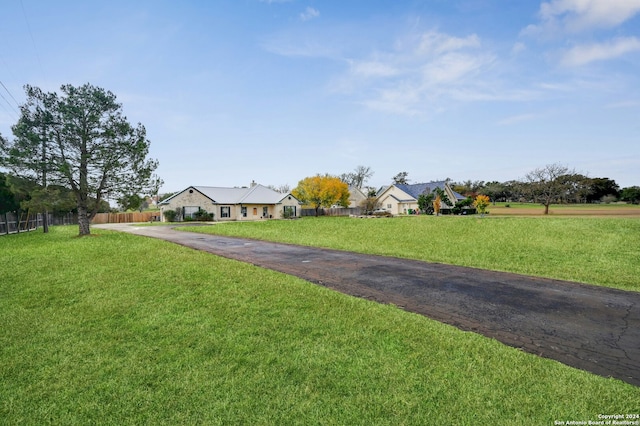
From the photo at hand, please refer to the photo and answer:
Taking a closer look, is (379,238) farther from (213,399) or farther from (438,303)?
(213,399)

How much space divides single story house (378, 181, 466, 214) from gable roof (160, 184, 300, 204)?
1961 cm

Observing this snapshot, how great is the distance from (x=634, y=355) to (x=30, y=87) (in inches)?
1093

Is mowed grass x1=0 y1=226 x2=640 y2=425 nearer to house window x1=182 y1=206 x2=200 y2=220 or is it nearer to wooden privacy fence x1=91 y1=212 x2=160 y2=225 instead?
house window x1=182 y1=206 x2=200 y2=220

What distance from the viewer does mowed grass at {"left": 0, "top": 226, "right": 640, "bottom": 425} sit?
2.80 m

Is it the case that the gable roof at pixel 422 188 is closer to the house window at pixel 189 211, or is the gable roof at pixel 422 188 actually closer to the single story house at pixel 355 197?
the single story house at pixel 355 197

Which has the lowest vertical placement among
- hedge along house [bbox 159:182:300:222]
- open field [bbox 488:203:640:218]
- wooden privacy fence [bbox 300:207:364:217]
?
open field [bbox 488:203:640:218]

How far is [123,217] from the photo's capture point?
50.5 metres

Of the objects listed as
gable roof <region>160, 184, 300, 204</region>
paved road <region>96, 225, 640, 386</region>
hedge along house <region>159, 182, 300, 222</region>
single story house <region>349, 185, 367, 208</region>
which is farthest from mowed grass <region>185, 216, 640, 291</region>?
single story house <region>349, 185, 367, 208</region>

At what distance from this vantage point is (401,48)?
17234mm

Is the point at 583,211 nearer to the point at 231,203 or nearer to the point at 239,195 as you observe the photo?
the point at 231,203

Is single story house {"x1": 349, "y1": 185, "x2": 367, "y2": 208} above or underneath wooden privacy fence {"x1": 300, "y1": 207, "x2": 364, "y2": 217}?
above

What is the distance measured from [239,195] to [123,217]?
64.6ft

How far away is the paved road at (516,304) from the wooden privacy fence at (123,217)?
49.0 meters

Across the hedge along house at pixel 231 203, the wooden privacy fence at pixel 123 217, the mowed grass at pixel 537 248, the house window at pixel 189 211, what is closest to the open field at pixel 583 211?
the mowed grass at pixel 537 248
